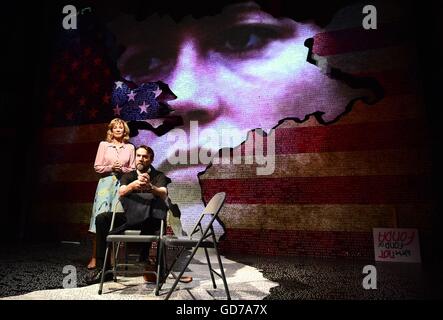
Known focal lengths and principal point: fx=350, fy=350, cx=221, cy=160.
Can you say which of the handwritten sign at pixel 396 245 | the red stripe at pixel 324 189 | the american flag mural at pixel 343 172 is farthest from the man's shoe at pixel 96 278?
the handwritten sign at pixel 396 245

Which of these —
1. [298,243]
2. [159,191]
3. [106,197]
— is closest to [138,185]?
[159,191]

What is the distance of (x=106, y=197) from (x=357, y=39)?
13.4 ft

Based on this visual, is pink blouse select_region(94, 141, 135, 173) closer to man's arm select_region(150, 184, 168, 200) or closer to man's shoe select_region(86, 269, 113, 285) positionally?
man's arm select_region(150, 184, 168, 200)

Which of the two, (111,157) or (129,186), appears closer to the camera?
(129,186)

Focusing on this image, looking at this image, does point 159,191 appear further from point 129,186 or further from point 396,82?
point 396,82

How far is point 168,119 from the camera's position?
5.80 metres

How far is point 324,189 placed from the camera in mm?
4941

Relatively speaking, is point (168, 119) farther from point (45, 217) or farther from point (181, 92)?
point (45, 217)

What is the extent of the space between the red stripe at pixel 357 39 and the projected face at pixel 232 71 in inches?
7.7

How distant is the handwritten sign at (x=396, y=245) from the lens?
14.0 ft

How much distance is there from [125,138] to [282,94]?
254cm

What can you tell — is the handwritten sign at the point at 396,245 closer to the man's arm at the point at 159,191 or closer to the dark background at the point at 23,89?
the man's arm at the point at 159,191

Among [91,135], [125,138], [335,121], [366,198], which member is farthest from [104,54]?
[366,198]

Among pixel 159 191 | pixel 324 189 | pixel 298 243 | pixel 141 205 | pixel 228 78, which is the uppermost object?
pixel 228 78
